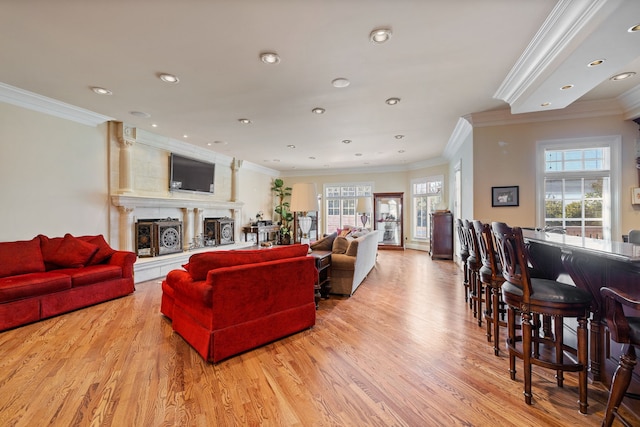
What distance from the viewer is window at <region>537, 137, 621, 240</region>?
414cm

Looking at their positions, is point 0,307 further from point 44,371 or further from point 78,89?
point 78,89

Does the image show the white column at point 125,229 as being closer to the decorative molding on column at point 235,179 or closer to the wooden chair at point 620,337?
the decorative molding on column at point 235,179

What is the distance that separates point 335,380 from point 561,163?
482cm

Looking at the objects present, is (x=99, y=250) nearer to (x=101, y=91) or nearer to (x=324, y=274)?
(x=101, y=91)

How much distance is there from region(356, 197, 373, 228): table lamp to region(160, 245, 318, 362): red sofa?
6.16 m

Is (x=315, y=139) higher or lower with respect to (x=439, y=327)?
higher

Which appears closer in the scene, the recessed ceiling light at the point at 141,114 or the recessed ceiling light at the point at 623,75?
the recessed ceiling light at the point at 623,75

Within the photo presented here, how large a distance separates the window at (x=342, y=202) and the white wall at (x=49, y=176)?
6648mm

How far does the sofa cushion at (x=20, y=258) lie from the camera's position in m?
3.26

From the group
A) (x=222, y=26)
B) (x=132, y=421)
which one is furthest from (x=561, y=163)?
(x=132, y=421)

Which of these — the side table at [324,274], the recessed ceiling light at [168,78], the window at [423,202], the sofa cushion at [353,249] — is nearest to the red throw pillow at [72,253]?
the recessed ceiling light at [168,78]

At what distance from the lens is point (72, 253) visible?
3.74 meters

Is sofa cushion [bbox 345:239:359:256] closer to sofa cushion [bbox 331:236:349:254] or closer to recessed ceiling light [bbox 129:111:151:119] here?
sofa cushion [bbox 331:236:349:254]

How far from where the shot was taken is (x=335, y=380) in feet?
6.57
